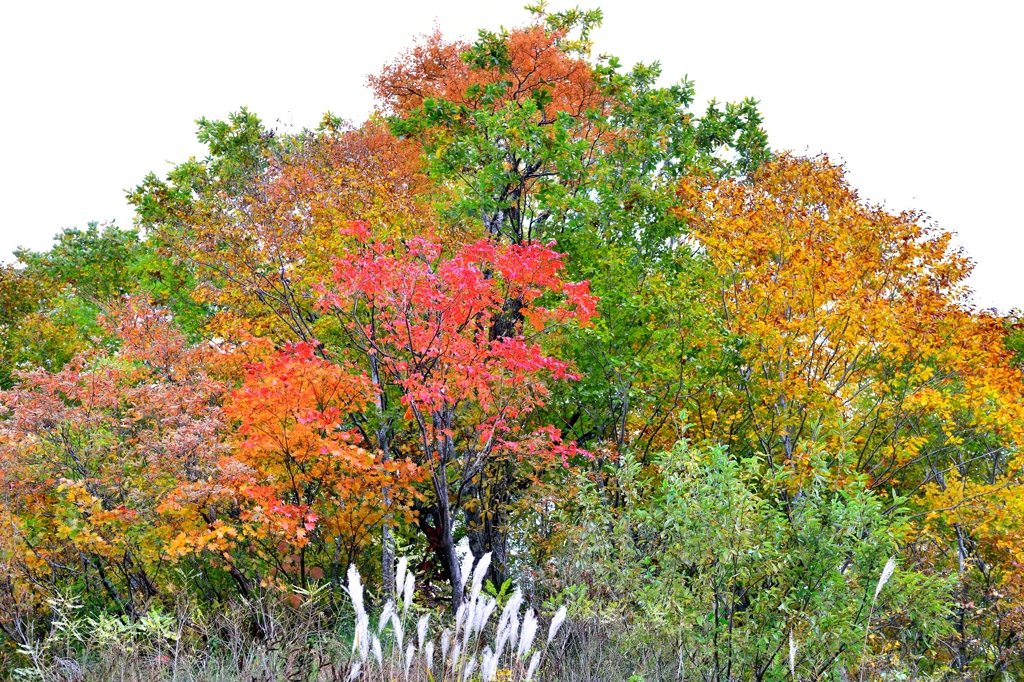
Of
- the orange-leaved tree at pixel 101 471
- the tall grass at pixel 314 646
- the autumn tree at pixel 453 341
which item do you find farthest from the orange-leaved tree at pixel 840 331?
the orange-leaved tree at pixel 101 471

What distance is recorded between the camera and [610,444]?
11742mm

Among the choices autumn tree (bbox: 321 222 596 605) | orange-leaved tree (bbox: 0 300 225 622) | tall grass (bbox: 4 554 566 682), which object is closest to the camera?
tall grass (bbox: 4 554 566 682)

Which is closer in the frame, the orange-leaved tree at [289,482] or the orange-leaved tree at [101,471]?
the orange-leaved tree at [289,482]

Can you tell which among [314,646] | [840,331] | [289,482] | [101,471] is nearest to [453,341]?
[289,482]

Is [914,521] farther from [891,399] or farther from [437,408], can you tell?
[437,408]

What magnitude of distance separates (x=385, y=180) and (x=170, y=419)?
17.6 feet

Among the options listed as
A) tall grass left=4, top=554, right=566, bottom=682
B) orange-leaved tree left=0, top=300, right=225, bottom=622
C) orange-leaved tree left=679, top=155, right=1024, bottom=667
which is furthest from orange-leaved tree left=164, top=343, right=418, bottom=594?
orange-leaved tree left=679, top=155, right=1024, bottom=667

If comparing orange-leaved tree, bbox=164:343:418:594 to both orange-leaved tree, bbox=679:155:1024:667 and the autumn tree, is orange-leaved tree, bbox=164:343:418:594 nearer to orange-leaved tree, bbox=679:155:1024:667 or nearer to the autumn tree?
the autumn tree

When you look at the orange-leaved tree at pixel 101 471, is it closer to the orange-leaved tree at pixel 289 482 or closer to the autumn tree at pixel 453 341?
the orange-leaved tree at pixel 289 482

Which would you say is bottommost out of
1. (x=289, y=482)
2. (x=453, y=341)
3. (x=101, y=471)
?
(x=101, y=471)

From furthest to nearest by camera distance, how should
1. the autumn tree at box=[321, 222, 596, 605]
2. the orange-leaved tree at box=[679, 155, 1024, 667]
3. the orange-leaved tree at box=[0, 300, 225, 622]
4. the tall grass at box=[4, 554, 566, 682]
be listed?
the orange-leaved tree at box=[679, 155, 1024, 667]
the autumn tree at box=[321, 222, 596, 605]
the orange-leaved tree at box=[0, 300, 225, 622]
the tall grass at box=[4, 554, 566, 682]

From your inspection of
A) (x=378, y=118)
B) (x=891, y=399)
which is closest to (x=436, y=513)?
(x=891, y=399)

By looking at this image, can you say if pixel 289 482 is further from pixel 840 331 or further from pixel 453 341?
pixel 840 331

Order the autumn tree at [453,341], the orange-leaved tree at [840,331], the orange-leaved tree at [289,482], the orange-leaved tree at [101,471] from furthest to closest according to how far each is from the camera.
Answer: the orange-leaved tree at [840,331] < the autumn tree at [453,341] < the orange-leaved tree at [101,471] < the orange-leaved tree at [289,482]
